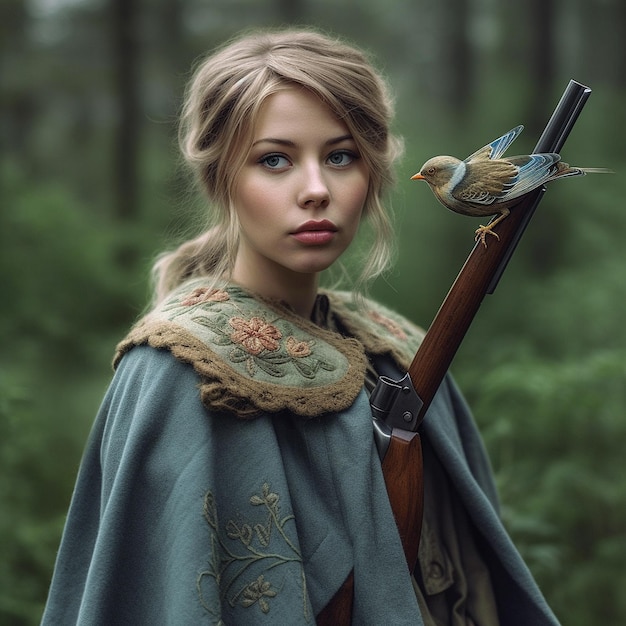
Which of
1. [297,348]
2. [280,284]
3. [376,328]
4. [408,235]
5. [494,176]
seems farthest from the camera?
[408,235]

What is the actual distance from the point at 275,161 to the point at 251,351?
1.42 ft

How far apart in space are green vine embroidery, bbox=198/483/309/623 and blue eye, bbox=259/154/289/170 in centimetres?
70

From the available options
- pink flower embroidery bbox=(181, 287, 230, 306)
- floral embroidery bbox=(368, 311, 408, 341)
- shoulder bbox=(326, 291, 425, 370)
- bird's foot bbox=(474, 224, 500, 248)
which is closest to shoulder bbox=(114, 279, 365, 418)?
pink flower embroidery bbox=(181, 287, 230, 306)

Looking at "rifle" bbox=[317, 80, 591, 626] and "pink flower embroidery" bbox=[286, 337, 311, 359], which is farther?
"pink flower embroidery" bbox=[286, 337, 311, 359]

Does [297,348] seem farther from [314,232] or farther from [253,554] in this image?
[253,554]

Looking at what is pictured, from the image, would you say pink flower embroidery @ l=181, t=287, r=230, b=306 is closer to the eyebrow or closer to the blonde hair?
the blonde hair

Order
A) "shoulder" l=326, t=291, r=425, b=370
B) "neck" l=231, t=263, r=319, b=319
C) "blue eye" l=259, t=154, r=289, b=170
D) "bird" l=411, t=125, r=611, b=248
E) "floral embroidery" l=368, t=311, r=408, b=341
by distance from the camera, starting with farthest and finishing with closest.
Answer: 1. "floral embroidery" l=368, t=311, r=408, b=341
2. "shoulder" l=326, t=291, r=425, b=370
3. "neck" l=231, t=263, r=319, b=319
4. "blue eye" l=259, t=154, r=289, b=170
5. "bird" l=411, t=125, r=611, b=248

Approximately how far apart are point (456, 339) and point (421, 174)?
0.38m

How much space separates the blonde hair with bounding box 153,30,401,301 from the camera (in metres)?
1.93

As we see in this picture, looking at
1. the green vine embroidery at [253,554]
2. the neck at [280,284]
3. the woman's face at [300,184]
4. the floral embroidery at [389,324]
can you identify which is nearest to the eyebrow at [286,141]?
the woman's face at [300,184]

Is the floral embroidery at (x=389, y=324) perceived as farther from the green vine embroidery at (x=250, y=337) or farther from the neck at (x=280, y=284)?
the green vine embroidery at (x=250, y=337)

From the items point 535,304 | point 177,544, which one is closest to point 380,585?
point 177,544

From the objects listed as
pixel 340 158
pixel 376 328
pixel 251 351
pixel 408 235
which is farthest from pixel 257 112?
pixel 408 235

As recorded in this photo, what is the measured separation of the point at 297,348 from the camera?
194 centimetres
